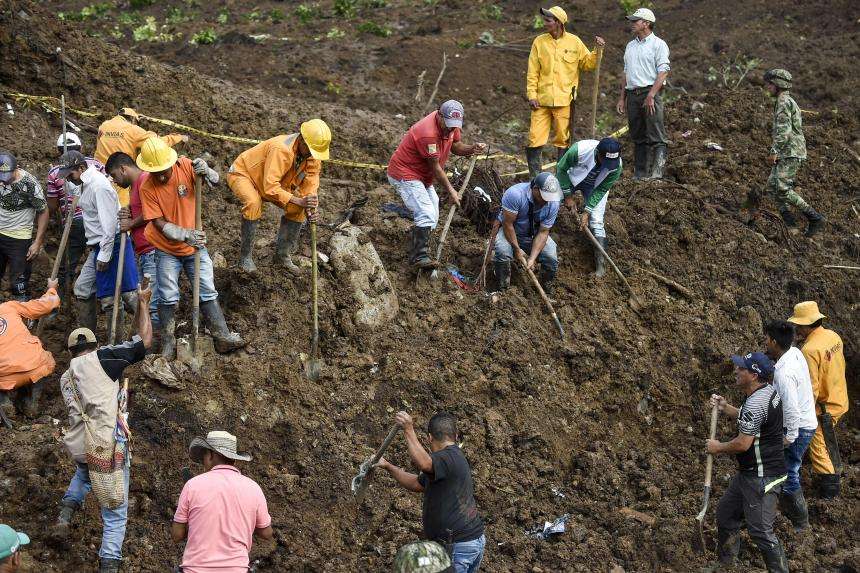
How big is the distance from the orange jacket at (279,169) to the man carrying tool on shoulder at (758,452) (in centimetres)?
391

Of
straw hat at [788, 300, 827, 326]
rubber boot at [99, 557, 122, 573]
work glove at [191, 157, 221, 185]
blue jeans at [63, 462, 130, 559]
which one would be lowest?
rubber boot at [99, 557, 122, 573]

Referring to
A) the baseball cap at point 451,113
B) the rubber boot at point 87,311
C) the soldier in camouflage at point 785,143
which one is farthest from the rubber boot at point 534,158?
the rubber boot at point 87,311

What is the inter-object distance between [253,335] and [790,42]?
12091 millimetres

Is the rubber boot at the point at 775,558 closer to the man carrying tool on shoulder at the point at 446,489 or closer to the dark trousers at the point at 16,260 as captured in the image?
the man carrying tool on shoulder at the point at 446,489

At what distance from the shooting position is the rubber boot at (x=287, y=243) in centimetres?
910

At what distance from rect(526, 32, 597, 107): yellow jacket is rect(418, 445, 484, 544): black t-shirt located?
6.10 m

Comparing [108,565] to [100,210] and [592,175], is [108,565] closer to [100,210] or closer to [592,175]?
[100,210]

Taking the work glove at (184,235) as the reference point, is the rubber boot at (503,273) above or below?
below

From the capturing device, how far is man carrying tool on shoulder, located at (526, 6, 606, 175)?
1107 centimetres

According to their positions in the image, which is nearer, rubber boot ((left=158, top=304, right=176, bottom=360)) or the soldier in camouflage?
rubber boot ((left=158, top=304, right=176, bottom=360))

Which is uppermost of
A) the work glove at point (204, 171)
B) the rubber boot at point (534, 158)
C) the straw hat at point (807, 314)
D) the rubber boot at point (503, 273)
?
the work glove at point (204, 171)

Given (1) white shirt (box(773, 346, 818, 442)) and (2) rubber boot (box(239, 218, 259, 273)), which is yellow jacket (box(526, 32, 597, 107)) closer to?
(2) rubber boot (box(239, 218, 259, 273))

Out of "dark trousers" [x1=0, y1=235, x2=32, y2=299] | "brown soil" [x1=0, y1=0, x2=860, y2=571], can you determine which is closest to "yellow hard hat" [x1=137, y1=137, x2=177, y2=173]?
"brown soil" [x1=0, y1=0, x2=860, y2=571]

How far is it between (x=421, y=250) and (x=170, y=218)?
2.69 metres
